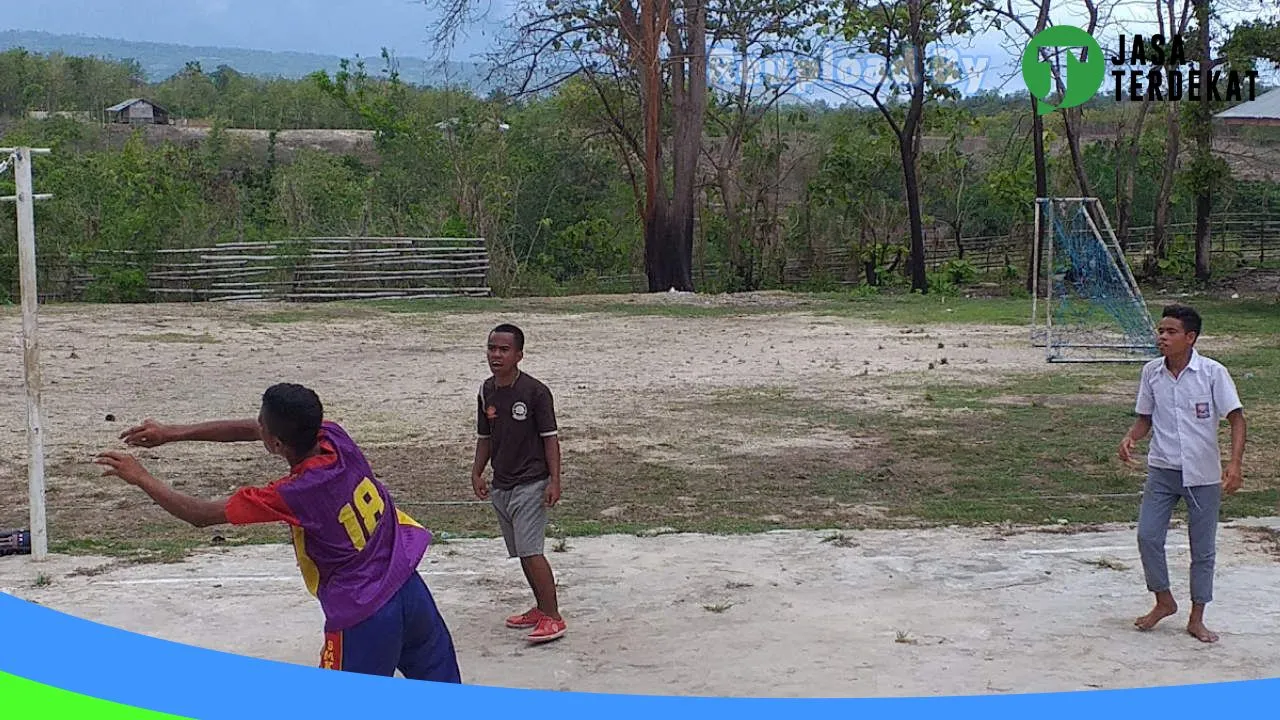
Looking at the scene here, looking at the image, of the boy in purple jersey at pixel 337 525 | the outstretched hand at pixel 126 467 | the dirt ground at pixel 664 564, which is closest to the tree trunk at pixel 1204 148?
the dirt ground at pixel 664 564

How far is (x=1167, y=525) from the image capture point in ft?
17.0

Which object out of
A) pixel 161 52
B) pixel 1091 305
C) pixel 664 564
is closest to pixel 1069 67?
pixel 1091 305

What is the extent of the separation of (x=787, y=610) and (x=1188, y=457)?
1477 mm

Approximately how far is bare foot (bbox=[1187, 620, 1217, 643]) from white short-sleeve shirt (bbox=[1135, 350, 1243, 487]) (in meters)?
0.47

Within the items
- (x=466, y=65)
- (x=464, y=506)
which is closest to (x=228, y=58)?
(x=464, y=506)

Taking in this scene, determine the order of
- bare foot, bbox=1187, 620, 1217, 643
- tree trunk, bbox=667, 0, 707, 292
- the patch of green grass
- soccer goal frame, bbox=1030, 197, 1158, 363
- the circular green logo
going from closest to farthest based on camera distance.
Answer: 1. bare foot, bbox=1187, 620, 1217, 643
2. the patch of green grass
3. soccer goal frame, bbox=1030, 197, 1158, 363
4. the circular green logo
5. tree trunk, bbox=667, 0, 707, 292

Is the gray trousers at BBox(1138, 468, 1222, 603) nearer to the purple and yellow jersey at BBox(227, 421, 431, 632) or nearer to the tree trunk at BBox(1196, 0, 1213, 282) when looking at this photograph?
the purple and yellow jersey at BBox(227, 421, 431, 632)

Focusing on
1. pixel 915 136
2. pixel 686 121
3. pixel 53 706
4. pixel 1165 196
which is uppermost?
pixel 686 121

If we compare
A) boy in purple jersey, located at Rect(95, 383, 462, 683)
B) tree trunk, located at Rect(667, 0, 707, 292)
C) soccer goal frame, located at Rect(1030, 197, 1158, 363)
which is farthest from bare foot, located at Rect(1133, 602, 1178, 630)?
tree trunk, located at Rect(667, 0, 707, 292)

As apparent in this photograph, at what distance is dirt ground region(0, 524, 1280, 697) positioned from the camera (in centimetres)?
472

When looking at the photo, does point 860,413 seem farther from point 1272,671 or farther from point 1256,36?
point 1256,36

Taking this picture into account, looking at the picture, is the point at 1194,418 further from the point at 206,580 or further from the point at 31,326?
the point at 31,326

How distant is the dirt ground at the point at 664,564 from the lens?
4855 mm

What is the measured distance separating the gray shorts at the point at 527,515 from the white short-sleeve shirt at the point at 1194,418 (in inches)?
80.6
